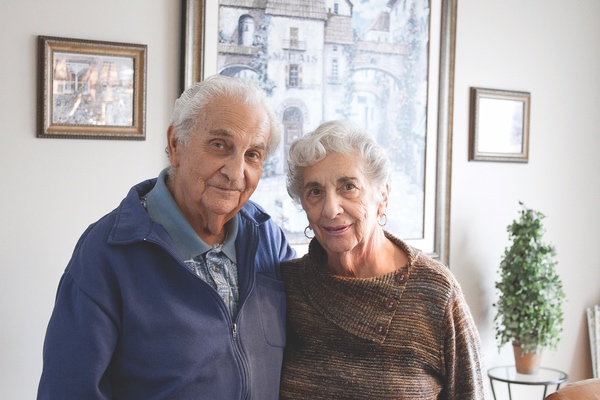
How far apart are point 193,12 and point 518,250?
2.04 metres

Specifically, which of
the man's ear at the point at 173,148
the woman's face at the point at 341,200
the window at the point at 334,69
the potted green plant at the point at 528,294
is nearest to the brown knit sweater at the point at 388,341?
the woman's face at the point at 341,200

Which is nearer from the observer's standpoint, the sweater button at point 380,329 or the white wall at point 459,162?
the sweater button at point 380,329

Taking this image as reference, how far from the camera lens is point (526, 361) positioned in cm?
362

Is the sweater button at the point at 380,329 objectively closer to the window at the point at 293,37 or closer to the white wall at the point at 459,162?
the white wall at the point at 459,162

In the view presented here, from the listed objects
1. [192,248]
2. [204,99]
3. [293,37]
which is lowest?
[192,248]

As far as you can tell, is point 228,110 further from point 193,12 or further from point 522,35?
point 522,35

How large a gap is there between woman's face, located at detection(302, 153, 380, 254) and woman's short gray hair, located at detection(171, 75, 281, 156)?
0.24 meters

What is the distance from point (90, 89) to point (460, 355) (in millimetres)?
1749

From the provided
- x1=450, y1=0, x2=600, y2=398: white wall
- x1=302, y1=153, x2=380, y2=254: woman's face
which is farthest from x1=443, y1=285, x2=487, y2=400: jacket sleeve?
x1=450, y1=0, x2=600, y2=398: white wall

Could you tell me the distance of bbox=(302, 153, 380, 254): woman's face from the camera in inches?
71.1

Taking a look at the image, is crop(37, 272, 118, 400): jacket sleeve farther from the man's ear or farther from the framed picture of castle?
the framed picture of castle

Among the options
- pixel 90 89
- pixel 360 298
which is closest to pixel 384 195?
A: pixel 360 298

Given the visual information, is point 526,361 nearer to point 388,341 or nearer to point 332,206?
point 388,341

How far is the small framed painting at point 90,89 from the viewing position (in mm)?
2545
